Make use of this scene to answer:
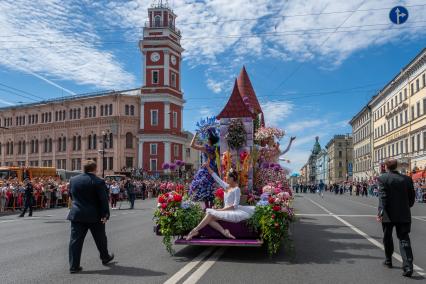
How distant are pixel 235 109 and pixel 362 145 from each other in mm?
81782

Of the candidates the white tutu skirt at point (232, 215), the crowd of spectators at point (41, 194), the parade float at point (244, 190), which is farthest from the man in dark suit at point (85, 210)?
the crowd of spectators at point (41, 194)

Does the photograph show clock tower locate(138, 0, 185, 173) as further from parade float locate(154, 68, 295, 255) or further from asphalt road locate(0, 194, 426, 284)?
asphalt road locate(0, 194, 426, 284)

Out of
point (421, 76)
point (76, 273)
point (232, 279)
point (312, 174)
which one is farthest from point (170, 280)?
point (312, 174)

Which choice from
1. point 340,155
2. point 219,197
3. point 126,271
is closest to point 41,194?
point 219,197

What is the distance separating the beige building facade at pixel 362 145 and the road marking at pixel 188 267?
237 feet

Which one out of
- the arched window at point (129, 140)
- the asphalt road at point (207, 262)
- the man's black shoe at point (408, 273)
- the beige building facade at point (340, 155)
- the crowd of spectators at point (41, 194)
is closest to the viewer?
the asphalt road at point (207, 262)

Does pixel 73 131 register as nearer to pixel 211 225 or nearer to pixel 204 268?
pixel 211 225

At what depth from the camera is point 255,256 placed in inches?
357

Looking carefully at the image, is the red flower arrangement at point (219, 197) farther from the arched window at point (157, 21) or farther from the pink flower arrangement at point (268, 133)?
the arched window at point (157, 21)

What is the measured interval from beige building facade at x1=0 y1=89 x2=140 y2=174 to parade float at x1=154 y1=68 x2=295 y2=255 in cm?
6148

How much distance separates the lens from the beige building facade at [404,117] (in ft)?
168

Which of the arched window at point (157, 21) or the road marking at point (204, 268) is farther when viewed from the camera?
the arched window at point (157, 21)

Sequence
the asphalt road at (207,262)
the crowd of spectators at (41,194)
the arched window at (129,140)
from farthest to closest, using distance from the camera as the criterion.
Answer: the arched window at (129,140), the crowd of spectators at (41,194), the asphalt road at (207,262)

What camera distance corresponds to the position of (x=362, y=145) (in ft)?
294
